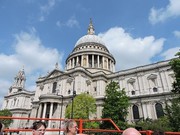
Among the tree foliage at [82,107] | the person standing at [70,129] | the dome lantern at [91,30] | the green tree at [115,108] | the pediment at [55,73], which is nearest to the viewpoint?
the person standing at [70,129]

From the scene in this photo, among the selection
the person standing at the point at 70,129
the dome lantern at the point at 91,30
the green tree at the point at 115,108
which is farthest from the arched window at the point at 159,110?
the dome lantern at the point at 91,30

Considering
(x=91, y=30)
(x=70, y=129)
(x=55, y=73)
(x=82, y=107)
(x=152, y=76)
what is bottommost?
(x=70, y=129)

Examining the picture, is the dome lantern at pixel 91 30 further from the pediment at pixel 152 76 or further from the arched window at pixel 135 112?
the arched window at pixel 135 112

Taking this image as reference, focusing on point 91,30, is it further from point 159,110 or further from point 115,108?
point 115,108

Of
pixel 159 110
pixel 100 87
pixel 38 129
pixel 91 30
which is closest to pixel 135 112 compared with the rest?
pixel 159 110

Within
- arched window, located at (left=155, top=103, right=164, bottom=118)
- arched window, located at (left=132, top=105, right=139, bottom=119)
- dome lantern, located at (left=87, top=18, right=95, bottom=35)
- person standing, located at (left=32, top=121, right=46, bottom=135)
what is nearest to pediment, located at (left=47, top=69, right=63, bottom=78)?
arched window, located at (left=132, top=105, right=139, bottom=119)

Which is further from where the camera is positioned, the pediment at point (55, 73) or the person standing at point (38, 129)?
the pediment at point (55, 73)

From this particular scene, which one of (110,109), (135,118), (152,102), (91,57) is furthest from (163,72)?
(91,57)

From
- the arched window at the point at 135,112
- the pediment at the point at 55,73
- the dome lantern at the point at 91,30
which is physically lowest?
the arched window at the point at 135,112

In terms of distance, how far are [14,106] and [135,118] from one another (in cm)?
5134

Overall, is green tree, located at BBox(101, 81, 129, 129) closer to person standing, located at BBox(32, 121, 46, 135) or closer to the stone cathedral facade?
the stone cathedral facade

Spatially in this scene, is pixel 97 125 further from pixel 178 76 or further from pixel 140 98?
pixel 178 76

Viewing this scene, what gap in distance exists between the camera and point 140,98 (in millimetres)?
37656

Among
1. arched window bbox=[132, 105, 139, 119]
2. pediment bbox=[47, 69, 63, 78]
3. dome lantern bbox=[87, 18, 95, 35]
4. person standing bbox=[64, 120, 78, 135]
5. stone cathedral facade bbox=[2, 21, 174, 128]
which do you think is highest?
dome lantern bbox=[87, 18, 95, 35]
